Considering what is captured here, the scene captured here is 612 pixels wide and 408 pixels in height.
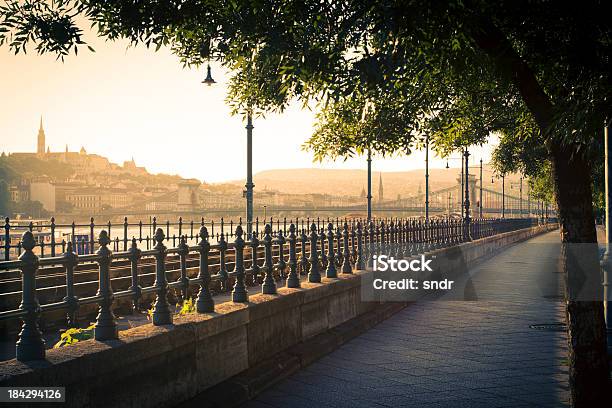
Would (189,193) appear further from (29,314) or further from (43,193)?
(43,193)

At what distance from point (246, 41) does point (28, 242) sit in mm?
4578

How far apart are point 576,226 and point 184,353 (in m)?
3.62

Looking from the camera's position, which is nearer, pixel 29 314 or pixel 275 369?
pixel 29 314

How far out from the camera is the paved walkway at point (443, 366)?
25.3ft

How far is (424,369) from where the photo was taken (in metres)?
9.09

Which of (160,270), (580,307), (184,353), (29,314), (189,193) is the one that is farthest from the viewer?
(189,193)

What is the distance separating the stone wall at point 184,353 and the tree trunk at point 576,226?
2985mm

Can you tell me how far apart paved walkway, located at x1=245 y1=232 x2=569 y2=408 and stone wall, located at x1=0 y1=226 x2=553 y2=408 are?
0.43 metres

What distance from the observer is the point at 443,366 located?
926 centimetres

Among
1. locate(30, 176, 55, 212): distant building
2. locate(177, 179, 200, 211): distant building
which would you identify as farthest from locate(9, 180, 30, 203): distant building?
locate(177, 179, 200, 211): distant building

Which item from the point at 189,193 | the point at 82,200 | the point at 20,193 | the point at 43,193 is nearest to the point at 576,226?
the point at 189,193

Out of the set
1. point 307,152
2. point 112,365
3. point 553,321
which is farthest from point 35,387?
point 553,321

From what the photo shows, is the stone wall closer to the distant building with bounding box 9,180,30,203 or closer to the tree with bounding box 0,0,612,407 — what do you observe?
the tree with bounding box 0,0,612,407

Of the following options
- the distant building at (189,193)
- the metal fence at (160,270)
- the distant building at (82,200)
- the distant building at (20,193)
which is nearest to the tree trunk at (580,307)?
the metal fence at (160,270)
